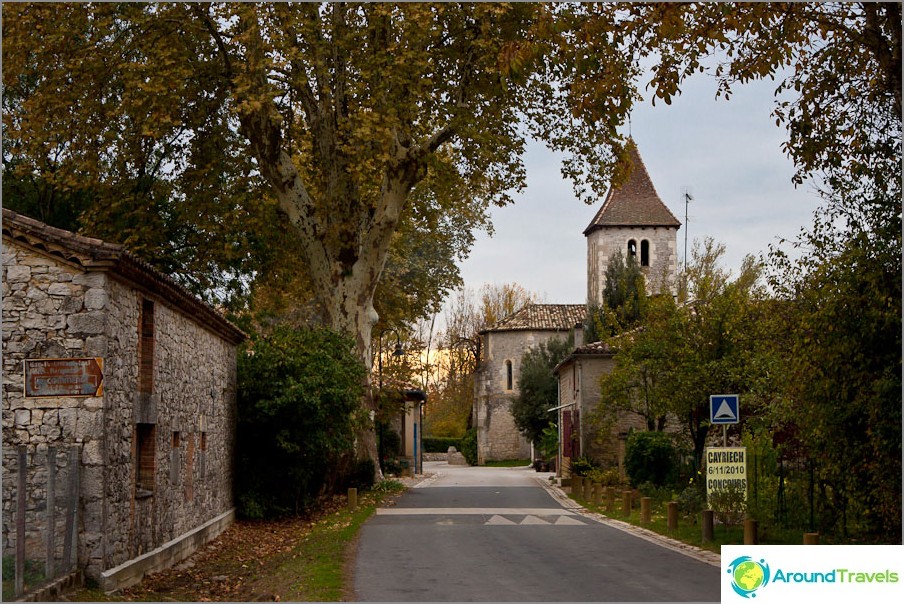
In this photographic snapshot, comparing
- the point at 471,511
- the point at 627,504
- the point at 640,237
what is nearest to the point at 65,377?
the point at 471,511

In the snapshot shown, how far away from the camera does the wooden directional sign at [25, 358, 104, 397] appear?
1203cm

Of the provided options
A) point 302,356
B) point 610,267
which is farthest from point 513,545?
point 610,267

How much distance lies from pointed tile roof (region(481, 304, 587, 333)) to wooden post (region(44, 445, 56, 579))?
54.3 m

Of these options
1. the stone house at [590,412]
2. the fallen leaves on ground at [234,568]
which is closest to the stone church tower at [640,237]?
the stone house at [590,412]

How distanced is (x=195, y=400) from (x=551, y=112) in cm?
1277

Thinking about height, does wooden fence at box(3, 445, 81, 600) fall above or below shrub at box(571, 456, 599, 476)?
above

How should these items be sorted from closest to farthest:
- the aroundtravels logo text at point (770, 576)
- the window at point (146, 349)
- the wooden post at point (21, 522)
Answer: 1. the aroundtravels logo text at point (770, 576)
2. the wooden post at point (21, 522)
3. the window at point (146, 349)

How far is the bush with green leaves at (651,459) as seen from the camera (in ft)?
92.7

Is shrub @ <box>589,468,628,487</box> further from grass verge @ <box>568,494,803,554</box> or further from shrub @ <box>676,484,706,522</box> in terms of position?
shrub @ <box>676,484,706,522</box>

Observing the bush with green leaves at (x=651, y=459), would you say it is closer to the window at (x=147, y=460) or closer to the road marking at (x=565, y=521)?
the road marking at (x=565, y=521)

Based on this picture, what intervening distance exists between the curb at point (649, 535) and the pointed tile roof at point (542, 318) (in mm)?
36110

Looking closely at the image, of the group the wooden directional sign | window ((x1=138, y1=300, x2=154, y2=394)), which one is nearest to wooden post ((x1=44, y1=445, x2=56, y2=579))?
the wooden directional sign

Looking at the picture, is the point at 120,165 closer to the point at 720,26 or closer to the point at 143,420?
the point at 143,420

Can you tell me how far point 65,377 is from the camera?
12078 millimetres
